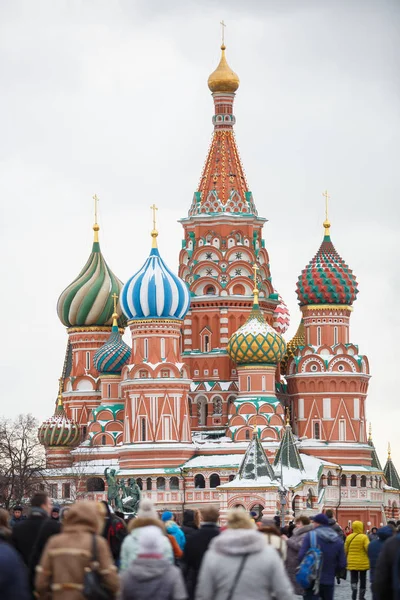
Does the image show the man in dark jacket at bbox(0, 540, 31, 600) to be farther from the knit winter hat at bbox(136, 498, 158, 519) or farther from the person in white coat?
the knit winter hat at bbox(136, 498, 158, 519)

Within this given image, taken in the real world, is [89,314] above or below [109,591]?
above

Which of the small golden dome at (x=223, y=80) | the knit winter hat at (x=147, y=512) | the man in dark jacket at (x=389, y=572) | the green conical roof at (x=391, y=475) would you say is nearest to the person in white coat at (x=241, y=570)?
the man in dark jacket at (x=389, y=572)

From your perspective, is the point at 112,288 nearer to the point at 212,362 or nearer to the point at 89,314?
the point at 89,314

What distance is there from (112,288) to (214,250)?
524 cm

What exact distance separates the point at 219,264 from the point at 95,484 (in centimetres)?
992

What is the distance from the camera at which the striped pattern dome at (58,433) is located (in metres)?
68.5

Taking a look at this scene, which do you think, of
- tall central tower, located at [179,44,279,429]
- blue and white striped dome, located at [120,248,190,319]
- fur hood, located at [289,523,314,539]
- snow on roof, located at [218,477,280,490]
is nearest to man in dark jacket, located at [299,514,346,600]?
fur hood, located at [289,523,314,539]

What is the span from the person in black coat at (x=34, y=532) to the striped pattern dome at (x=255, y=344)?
4845 cm

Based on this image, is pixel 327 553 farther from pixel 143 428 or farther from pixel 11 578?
pixel 143 428

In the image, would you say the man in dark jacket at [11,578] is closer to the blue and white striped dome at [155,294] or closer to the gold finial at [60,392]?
the blue and white striped dome at [155,294]

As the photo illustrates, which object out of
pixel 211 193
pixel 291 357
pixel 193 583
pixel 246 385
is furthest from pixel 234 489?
pixel 193 583

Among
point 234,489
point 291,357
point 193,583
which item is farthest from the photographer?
point 291,357

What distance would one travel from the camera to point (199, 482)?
64.1 m

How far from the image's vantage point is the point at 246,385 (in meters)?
64.3
